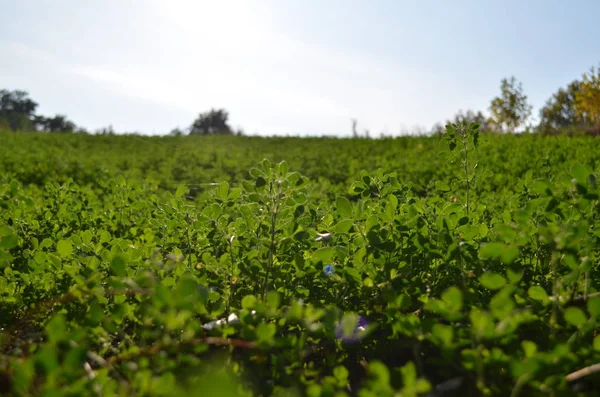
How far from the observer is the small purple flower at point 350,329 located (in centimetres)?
117

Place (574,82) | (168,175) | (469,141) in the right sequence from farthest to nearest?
(574,82) → (168,175) → (469,141)

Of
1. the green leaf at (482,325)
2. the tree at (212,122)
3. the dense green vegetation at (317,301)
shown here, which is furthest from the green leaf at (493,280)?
the tree at (212,122)

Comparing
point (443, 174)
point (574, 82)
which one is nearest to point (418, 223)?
point (443, 174)

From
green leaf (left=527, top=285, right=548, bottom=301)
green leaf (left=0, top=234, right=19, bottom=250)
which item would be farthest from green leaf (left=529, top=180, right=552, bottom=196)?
green leaf (left=0, top=234, right=19, bottom=250)

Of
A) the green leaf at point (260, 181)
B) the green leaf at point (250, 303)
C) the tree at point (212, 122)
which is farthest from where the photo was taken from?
the tree at point (212, 122)

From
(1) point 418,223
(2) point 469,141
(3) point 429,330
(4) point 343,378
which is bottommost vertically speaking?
(4) point 343,378

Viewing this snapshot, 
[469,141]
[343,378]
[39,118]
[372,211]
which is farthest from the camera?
→ [39,118]

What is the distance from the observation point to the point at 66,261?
2277 millimetres

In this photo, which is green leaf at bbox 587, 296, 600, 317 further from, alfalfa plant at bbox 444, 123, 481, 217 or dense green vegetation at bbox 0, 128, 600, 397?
alfalfa plant at bbox 444, 123, 481, 217

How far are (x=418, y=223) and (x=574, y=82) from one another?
180 feet

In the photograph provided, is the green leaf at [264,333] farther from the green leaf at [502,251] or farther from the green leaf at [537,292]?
the green leaf at [537,292]

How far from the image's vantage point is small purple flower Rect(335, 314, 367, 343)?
117 centimetres

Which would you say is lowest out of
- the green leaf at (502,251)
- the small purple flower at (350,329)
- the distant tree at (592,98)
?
the small purple flower at (350,329)

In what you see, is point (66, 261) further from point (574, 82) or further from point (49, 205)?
point (574, 82)
